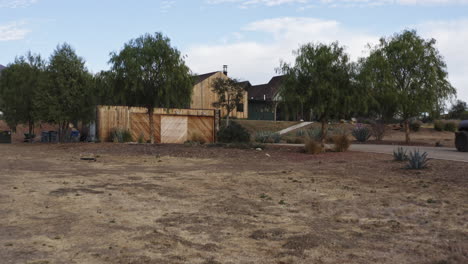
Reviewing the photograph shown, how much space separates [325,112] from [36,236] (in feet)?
58.0

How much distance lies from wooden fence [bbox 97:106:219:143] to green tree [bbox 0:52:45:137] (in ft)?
16.4

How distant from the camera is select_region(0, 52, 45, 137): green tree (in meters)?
30.6

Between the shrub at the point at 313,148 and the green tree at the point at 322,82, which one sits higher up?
Result: the green tree at the point at 322,82

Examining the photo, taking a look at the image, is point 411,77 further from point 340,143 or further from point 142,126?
point 142,126

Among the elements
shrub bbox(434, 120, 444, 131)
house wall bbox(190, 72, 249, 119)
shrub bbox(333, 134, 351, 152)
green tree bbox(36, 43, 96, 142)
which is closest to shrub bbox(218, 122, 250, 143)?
shrub bbox(333, 134, 351, 152)

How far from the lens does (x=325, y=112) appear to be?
849 inches

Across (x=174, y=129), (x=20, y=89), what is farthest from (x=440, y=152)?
(x=20, y=89)

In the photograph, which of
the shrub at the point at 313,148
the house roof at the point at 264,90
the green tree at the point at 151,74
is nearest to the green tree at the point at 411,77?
the shrub at the point at 313,148

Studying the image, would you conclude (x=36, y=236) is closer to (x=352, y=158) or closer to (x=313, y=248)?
(x=313, y=248)

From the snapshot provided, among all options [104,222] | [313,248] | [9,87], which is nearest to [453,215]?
[313,248]

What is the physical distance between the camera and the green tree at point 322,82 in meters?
20.8

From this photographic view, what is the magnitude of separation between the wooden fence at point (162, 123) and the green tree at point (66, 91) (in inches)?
50.5

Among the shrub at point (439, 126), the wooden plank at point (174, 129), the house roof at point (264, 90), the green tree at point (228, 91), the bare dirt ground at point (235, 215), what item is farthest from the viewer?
the house roof at point (264, 90)

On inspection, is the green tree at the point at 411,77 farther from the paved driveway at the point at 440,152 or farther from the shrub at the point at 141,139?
the shrub at the point at 141,139
